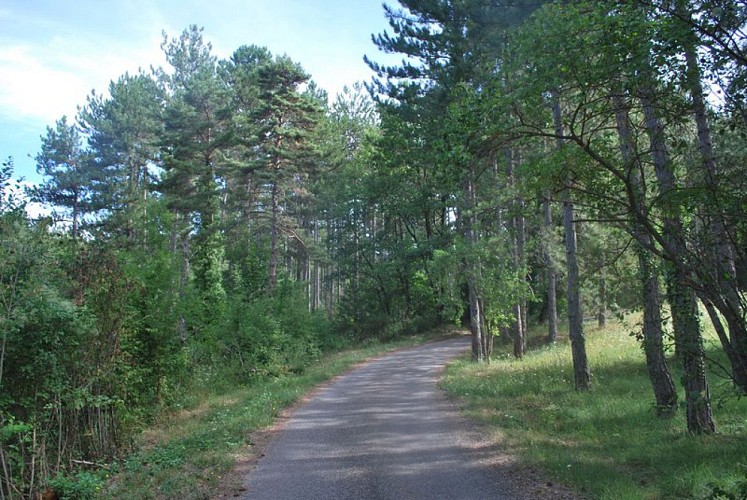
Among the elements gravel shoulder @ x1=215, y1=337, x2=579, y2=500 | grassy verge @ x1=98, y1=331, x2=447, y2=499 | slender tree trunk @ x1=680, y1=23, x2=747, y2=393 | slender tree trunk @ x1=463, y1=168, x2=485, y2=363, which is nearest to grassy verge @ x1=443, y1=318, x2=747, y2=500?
slender tree trunk @ x1=680, y1=23, x2=747, y2=393

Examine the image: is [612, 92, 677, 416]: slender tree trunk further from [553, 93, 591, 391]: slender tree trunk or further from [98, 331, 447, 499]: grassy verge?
[98, 331, 447, 499]: grassy verge

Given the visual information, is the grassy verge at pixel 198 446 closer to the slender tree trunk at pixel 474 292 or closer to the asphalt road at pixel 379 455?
the asphalt road at pixel 379 455

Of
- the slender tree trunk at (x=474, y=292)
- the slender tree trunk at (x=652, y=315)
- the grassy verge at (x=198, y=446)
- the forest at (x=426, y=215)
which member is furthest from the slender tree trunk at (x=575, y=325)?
the grassy verge at (x=198, y=446)

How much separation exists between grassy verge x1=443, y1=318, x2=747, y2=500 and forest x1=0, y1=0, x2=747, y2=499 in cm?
57

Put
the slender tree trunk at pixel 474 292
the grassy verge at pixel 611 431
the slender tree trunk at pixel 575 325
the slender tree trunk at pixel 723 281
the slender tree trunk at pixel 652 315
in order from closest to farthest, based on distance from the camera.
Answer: the slender tree trunk at pixel 723 281
the grassy verge at pixel 611 431
the slender tree trunk at pixel 652 315
the slender tree trunk at pixel 575 325
the slender tree trunk at pixel 474 292

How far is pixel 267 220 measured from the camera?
29562 mm

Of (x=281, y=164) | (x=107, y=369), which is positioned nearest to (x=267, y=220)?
(x=281, y=164)

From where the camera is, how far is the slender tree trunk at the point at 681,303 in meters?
4.53

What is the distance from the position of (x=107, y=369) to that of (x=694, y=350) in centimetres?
966

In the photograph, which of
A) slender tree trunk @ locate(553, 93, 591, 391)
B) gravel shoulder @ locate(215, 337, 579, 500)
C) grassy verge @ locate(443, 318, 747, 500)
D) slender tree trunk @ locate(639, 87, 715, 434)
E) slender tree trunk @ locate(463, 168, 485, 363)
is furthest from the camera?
slender tree trunk @ locate(463, 168, 485, 363)

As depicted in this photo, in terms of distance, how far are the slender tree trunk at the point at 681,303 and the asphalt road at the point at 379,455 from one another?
2486 millimetres

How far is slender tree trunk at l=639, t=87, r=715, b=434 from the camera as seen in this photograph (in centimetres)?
453

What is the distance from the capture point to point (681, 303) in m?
6.48

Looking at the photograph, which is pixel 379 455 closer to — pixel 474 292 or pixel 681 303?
pixel 681 303
